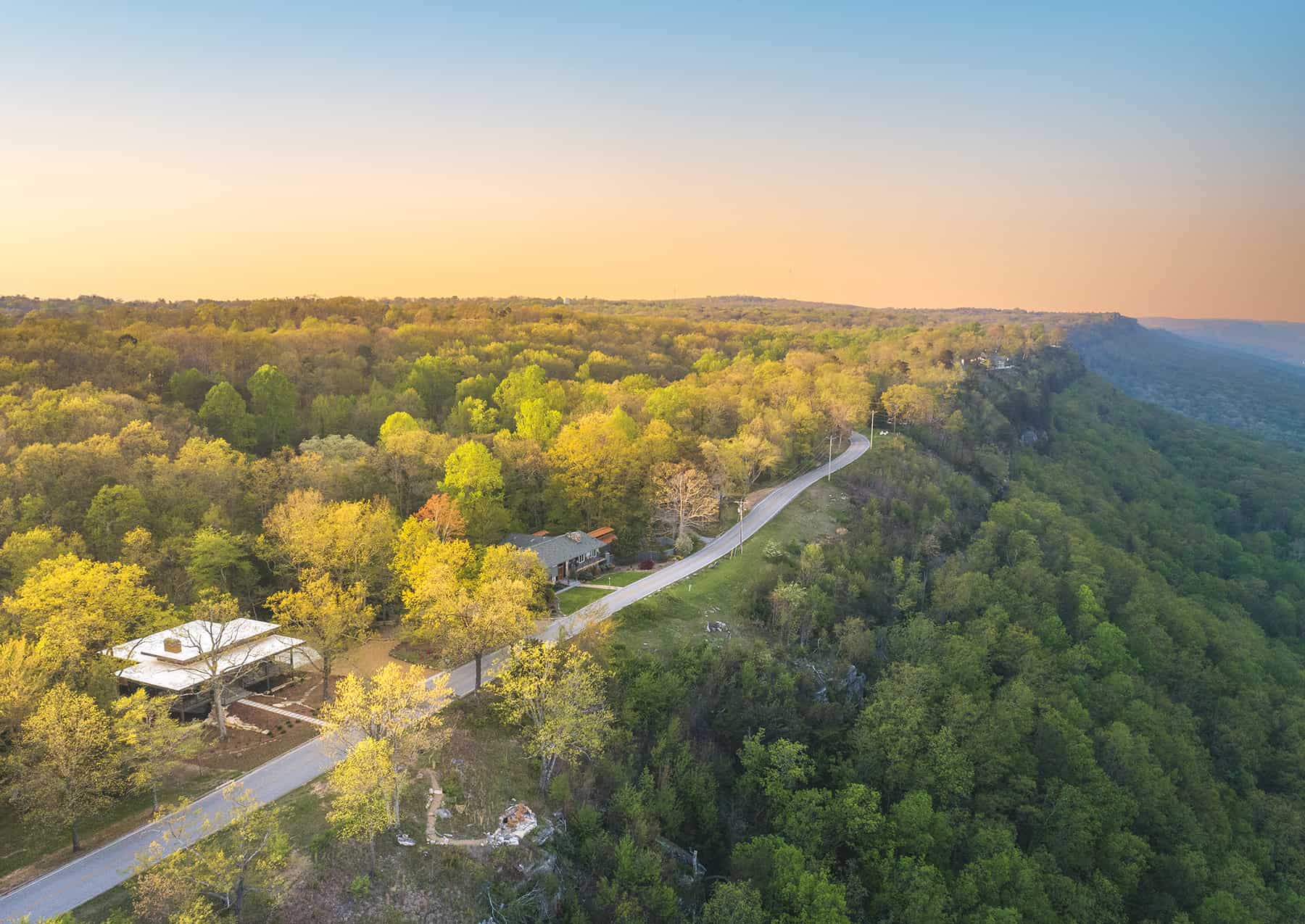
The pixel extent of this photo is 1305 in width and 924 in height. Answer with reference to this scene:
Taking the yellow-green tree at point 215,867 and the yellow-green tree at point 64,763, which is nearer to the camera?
the yellow-green tree at point 215,867

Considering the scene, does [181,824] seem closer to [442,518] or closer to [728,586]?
[442,518]

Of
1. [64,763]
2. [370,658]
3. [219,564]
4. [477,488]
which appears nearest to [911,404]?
[477,488]

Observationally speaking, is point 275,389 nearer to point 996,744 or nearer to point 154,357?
point 154,357

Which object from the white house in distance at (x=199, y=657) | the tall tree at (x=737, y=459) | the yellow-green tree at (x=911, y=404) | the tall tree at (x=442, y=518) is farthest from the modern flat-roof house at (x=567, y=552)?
the yellow-green tree at (x=911, y=404)

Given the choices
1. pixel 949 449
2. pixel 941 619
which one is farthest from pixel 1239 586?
pixel 941 619

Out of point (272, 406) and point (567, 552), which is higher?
point (272, 406)

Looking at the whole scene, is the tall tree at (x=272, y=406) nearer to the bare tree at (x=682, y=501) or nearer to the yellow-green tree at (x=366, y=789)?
the bare tree at (x=682, y=501)

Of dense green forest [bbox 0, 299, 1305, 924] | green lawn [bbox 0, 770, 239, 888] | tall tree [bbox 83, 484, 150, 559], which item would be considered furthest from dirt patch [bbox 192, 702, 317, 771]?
tall tree [bbox 83, 484, 150, 559]
